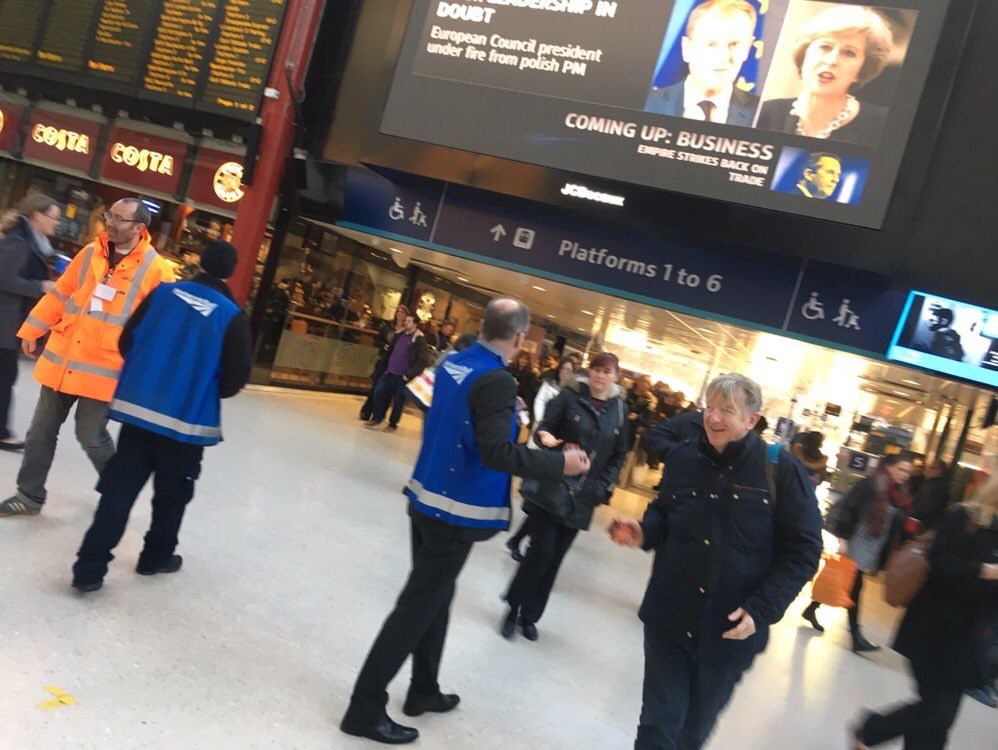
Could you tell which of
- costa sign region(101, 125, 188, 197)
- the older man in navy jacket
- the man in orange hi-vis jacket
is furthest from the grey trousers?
costa sign region(101, 125, 188, 197)

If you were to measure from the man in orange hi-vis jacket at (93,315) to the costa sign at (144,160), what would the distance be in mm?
7010

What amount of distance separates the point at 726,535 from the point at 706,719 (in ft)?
2.08

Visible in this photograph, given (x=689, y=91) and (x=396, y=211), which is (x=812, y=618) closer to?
(x=689, y=91)

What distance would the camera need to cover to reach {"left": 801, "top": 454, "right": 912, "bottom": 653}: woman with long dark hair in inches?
226

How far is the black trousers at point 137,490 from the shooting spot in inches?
130

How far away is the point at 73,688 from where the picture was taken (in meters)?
2.64

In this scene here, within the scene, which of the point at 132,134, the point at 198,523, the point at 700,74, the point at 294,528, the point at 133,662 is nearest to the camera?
the point at 133,662

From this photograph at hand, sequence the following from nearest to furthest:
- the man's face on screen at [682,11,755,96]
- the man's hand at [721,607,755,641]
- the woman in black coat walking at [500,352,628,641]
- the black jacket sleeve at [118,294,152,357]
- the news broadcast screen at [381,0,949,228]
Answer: the man's hand at [721,607,755,641]
the black jacket sleeve at [118,294,152,357]
the woman in black coat walking at [500,352,628,641]
the news broadcast screen at [381,0,949,228]
the man's face on screen at [682,11,755,96]

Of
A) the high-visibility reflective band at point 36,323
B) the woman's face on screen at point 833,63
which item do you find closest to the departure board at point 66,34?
the high-visibility reflective band at point 36,323

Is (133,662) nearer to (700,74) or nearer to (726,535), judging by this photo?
(726,535)

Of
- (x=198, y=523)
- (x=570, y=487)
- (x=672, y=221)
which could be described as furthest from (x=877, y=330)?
(x=198, y=523)

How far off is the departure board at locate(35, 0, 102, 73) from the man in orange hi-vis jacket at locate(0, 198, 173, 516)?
7.68m

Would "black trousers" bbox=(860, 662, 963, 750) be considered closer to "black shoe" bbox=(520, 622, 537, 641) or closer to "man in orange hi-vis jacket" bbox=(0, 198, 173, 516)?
"black shoe" bbox=(520, 622, 537, 641)

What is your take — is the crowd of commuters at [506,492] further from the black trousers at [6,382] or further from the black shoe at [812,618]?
the black shoe at [812,618]
